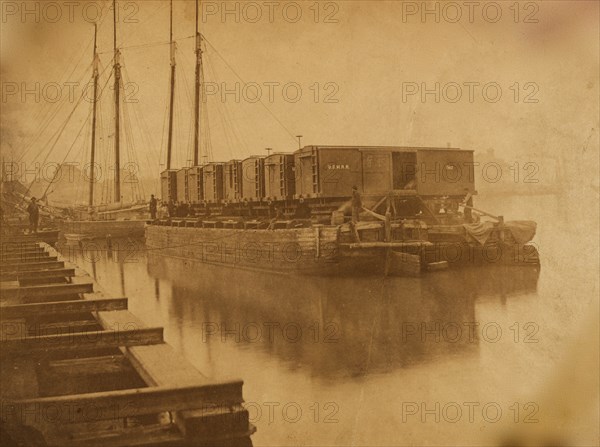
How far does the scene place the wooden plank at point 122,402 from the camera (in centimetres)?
364

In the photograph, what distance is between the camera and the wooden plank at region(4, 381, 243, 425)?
12.0ft

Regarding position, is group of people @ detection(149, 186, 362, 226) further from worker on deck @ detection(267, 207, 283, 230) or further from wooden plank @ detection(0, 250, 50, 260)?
wooden plank @ detection(0, 250, 50, 260)

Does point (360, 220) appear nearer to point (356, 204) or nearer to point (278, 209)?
point (356, 204)

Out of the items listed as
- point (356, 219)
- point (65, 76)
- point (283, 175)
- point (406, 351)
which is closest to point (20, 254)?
point (65, 76)

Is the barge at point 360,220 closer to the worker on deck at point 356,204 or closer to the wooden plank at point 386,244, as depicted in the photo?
the wooden plank at point 386,244

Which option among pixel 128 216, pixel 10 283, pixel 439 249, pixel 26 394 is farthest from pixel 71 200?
pixel 26 394

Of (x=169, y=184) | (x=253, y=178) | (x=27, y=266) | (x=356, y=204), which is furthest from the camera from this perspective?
(x=169, y=184)

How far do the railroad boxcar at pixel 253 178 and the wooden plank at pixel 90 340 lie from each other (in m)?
13.7

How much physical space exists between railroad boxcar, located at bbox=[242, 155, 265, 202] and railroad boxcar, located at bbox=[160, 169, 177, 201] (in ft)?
22.4

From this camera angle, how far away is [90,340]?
4824mm

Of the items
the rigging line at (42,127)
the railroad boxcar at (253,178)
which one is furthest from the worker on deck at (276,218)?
the rigging line at (42,127)

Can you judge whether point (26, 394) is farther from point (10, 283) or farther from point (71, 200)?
point (71, 200)

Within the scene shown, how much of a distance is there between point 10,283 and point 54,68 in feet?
8.45

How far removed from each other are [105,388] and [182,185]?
2031 cm
